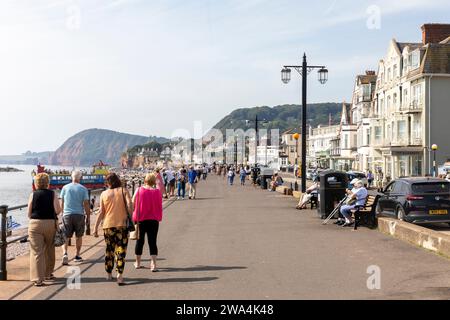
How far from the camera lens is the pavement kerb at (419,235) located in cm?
1053

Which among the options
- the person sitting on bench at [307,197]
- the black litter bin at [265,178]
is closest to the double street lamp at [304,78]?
the person sitting on bench at [307,197]

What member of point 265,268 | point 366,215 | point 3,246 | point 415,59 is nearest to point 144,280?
point 265,268

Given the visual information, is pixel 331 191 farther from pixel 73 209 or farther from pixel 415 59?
pixel 415 59

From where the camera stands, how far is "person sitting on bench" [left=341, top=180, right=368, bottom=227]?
1538 centimetres

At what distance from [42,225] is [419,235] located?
301 inches

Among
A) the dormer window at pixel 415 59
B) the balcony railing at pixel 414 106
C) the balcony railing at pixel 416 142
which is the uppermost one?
the dormer window at pixel 415 59

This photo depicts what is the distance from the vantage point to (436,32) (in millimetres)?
52469

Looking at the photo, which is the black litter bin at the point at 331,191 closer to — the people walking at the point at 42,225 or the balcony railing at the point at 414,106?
the people walking at the point at 42,225

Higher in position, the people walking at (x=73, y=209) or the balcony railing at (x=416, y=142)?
the balcony railing at (x=416, y=142)

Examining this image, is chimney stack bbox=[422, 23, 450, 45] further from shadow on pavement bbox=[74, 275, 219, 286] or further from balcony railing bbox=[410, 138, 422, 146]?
shadow on pavement bbox=[74, 275, 219, 286]

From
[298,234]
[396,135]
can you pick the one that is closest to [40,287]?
[298,234]

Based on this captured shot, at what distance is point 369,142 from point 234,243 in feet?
172

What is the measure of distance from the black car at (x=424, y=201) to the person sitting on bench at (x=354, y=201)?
1.28m
